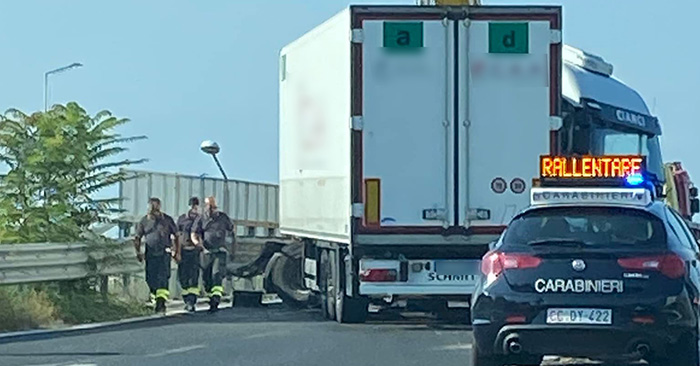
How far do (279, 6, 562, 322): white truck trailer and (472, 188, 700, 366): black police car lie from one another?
6.07 m

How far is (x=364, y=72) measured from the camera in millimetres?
18422

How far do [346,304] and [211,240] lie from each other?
3.92 m

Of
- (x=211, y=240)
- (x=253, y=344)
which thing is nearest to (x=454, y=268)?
(x=253, y=344)

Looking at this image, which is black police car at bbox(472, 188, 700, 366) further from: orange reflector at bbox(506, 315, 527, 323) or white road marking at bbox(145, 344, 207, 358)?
white road marking at bbox(145, 344, 207, 358)

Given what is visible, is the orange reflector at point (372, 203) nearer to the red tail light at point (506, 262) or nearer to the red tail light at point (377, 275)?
the red tail light at point (377, 275)

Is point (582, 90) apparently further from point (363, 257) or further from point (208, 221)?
point (208, 221)

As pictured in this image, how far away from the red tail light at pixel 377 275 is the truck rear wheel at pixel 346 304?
→ 86cm

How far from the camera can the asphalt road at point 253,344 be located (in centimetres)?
1488

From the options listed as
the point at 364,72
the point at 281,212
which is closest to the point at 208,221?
the point at 281,212

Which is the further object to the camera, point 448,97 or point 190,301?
point 190,301

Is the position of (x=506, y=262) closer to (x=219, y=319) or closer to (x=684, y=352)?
(x=684, y=352)

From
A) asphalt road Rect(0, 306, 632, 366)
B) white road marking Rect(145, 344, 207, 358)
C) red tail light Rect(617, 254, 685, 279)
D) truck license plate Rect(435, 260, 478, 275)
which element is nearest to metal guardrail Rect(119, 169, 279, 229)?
asphalt road Rect(0, 306, 632, 366)

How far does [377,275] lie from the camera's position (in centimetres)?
1870

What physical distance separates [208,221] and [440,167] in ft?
18.0
